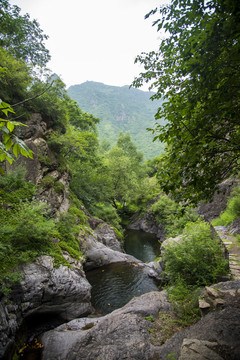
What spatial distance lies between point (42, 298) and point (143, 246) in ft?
49.9

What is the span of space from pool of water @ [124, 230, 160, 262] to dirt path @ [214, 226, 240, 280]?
258 inches

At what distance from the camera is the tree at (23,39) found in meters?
13.4

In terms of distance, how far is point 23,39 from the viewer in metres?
15.7

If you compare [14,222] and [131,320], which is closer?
[131,320]

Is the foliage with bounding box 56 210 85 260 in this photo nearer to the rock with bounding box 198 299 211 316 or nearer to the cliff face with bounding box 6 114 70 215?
the cliff face with bounding box 6 114 70 215

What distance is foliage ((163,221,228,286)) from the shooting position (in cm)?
616

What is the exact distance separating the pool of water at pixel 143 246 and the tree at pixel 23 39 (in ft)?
60.5

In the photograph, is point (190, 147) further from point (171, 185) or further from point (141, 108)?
point (141, 108)

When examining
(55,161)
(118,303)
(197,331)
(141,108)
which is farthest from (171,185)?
(141,108)

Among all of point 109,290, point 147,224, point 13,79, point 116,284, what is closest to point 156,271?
point 116,284

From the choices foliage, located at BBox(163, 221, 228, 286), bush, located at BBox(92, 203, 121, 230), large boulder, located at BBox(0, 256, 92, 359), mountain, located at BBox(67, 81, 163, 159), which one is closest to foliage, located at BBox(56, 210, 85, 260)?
large boulder, located at BBox(0, 256, 92, 359)

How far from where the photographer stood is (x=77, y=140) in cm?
1379

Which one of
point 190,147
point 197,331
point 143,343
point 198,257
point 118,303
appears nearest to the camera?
point 190,147

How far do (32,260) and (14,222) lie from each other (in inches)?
68.5
